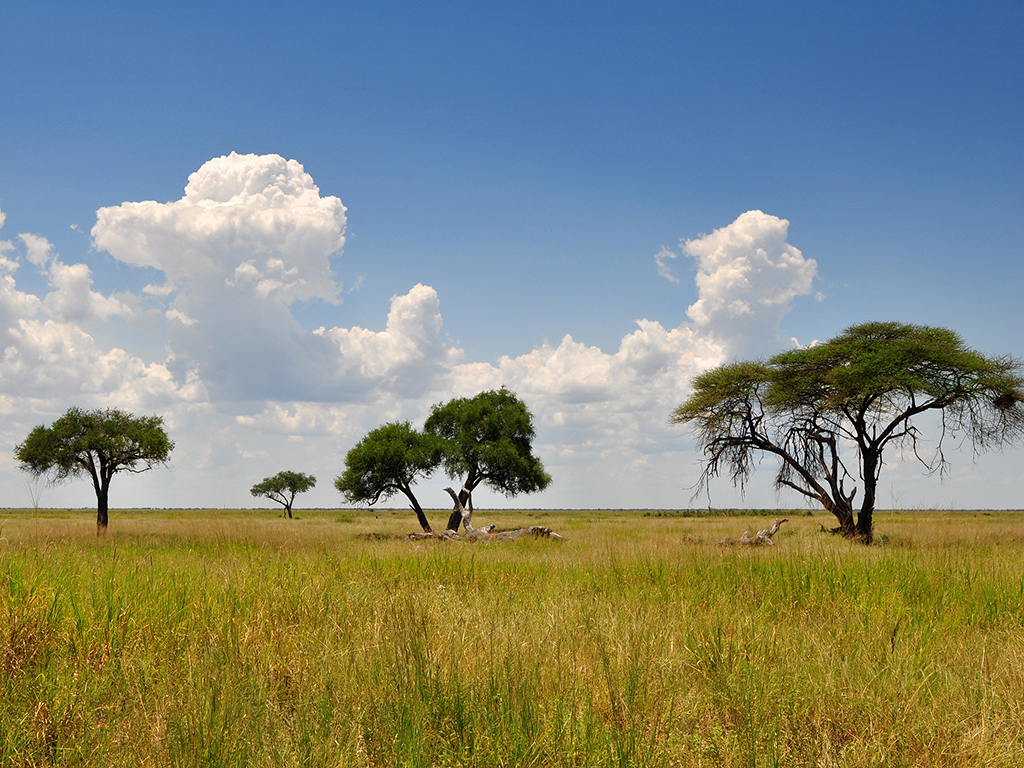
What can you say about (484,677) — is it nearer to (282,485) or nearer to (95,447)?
(95,447)

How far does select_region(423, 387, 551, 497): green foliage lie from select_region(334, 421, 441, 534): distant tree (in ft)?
3.80

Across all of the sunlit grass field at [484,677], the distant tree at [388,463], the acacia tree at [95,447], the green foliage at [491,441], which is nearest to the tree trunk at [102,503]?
the acacia tree at [95,447]

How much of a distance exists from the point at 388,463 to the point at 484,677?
2582 centimetres

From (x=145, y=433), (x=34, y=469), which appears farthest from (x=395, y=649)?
(x=34, y=469)

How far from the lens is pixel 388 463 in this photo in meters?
29.0

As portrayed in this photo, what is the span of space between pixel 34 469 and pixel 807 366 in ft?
128

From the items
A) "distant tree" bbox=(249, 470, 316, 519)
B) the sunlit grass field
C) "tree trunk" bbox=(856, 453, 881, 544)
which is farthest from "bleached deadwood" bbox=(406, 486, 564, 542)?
"distant tree" bbox=(249, 470, 316, 519)

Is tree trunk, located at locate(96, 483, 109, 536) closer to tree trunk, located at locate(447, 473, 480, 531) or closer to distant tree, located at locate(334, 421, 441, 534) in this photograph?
distant tree, located at locate(334, 421, 441, 534)

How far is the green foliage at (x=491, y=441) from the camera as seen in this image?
2986 centimetres

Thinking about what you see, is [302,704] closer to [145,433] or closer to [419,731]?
[419,731]

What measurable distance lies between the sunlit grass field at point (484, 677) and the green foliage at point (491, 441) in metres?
22.7

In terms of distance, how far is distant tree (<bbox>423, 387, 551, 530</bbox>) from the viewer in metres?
29.8

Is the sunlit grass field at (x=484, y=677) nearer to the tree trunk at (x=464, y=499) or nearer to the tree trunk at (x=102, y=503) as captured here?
the tree trunk at (x=464, y=499)

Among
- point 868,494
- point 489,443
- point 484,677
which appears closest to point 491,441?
point 489,443
